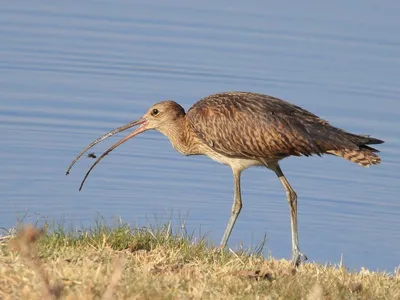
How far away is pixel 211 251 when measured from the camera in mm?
9203

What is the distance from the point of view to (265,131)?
10.9 meters

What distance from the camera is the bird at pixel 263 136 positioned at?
1081 centimetres

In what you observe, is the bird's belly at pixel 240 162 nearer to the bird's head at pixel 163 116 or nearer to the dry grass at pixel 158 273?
the bird's head at pixel 163 116

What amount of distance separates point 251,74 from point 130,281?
34.9 ft

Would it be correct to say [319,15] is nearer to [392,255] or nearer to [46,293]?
[392,255]

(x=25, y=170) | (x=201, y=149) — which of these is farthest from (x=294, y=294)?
(x=25, y=170)

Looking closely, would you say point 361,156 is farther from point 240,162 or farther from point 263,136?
point 240,162

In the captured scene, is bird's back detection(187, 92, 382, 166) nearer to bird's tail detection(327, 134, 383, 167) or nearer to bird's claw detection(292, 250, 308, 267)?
bird's tail detection(327, 134, 383, 167)

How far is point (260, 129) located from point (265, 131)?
0.05m

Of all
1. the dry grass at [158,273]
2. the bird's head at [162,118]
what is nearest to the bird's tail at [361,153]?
the dry grass at [158,273]

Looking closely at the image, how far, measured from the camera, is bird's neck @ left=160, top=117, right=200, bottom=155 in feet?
37.9

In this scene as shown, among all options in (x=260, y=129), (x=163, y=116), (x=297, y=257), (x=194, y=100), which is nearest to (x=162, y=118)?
(x=163, y=116)

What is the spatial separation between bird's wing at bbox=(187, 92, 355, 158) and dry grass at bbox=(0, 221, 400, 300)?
1.30m

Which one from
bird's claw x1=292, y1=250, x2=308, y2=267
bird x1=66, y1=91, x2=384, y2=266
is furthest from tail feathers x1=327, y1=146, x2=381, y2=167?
bird's claw x1=292, y1=250, x2=308, y2=267
